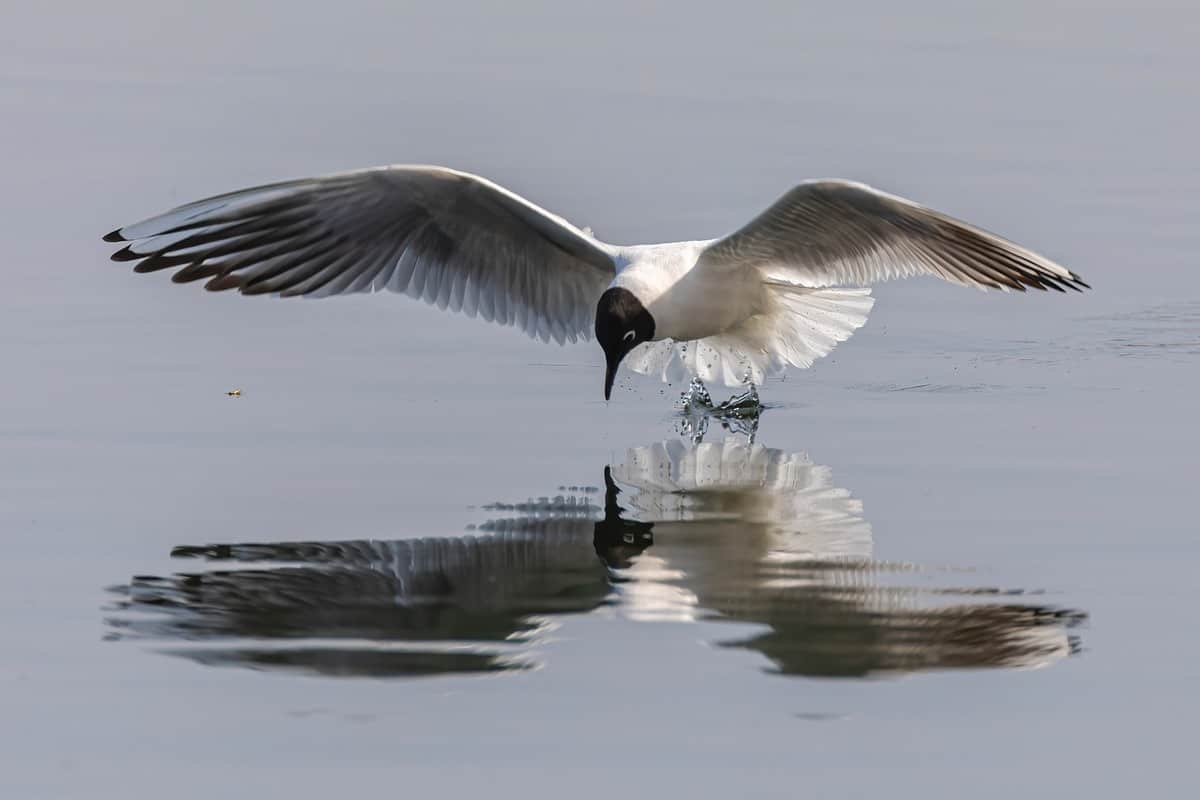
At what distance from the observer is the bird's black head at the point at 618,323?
789 cm

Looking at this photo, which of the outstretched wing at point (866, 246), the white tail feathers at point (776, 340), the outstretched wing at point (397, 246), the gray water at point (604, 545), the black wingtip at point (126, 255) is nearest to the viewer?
the gray water at point (604, 545)

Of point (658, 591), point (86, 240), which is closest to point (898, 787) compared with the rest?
point (658, 591)

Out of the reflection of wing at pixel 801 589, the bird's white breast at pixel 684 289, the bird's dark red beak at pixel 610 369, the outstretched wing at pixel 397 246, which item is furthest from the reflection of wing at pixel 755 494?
the outstretched wing at pixel 397 246

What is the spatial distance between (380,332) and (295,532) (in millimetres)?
3196

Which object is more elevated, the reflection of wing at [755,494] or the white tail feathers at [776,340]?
the white tail feathers at [776,340]

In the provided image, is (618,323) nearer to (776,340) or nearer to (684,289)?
(684,289)

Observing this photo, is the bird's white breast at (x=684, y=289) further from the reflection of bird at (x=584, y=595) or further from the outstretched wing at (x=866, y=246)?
the reflection of bird at (x=584, y=595)

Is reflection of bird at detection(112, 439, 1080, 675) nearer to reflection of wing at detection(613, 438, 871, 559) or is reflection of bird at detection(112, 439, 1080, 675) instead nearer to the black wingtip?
reflection of wing at detection(613, 438, 871, 559)

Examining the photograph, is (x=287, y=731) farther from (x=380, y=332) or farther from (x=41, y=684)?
(x=380, y=332)

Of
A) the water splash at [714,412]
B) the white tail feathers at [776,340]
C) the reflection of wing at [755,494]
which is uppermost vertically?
the white tail feathers at [776,340]

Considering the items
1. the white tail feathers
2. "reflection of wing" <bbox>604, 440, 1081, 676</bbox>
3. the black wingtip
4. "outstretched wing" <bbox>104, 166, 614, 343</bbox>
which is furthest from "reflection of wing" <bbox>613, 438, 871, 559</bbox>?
the black wingtip

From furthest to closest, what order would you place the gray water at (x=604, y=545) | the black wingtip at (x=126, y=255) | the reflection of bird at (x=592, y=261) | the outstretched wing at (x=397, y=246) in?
the outstretched wing at (x=397, y=246)
the reflection of bird at (x=592, y=261)
the black wingtip at (x=126, y=255)
the gray water at (x=604, y=545)

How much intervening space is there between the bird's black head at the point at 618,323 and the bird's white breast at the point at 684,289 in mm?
53

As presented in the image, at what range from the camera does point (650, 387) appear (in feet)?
29.0
